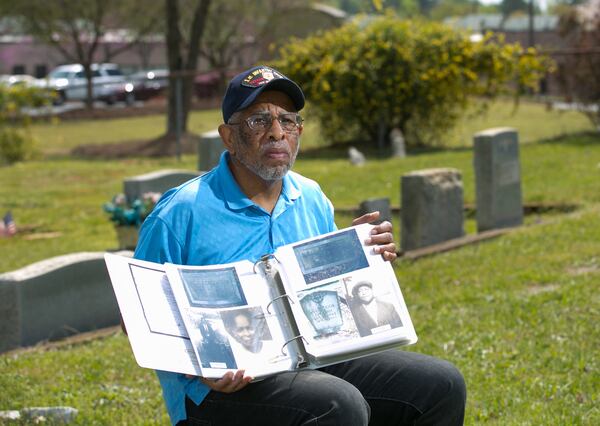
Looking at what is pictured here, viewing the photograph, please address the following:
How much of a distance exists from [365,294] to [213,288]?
0.49 m

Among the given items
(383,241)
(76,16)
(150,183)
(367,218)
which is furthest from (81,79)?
(383,241)

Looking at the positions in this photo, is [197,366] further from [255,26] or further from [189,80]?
[255,26]

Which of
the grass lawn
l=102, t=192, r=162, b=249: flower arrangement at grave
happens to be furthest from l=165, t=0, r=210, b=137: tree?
l=102, t=192, r=162, b=249: flower arrangement at grave

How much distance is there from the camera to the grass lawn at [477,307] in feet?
17.9

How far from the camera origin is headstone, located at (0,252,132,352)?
6773 mm

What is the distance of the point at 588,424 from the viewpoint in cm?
497

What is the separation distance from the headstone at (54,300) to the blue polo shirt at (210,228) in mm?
3323

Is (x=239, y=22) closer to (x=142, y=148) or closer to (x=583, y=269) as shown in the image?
(x=142, y=148)

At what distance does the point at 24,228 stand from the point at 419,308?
729 centimetres

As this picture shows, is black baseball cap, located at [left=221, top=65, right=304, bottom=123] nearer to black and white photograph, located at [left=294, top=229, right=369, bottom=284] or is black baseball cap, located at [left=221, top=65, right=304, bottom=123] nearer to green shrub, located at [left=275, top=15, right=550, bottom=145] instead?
black and white photograph, located at [left=294, top=229, right=369, bottom=284]

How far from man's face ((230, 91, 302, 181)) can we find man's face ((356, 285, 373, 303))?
533mm

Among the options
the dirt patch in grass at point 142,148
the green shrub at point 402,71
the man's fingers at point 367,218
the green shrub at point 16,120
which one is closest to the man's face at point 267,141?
the man's fingers at point 367,218

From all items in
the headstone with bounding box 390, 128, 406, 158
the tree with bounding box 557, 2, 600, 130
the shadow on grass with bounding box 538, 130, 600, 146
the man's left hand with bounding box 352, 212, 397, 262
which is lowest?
the shadow on grass with bounding box 538, 130, 600, 146

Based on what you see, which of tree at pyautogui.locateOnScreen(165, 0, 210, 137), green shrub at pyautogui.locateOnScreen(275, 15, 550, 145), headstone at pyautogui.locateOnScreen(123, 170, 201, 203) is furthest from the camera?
tree at pyautogui.locateOnScreen(165, 0, 210, 137)
